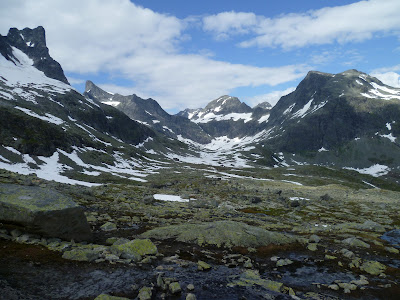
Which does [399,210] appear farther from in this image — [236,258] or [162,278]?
[162,278]

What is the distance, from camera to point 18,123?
341ft

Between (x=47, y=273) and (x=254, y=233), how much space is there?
17643mm

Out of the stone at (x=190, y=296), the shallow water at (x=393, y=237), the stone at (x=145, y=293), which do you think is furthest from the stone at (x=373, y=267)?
the stone at (x=145, y=293)

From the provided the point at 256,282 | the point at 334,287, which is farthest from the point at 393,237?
the point at 256,282

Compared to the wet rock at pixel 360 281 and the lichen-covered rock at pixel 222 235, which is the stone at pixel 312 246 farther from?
the wet rock at pixel 360 281

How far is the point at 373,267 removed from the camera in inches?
762

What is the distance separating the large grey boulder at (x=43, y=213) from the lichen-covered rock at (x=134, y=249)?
3.43 m

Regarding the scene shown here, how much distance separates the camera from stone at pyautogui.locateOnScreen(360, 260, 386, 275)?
18.7 metres

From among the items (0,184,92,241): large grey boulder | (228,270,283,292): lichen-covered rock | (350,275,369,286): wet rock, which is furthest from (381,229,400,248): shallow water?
(0,184,92,241): large grey boulder

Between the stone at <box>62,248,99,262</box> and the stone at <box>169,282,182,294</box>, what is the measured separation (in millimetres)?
5837

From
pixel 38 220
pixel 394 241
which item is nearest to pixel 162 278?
pixel 38 220

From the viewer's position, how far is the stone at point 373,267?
1866 cm

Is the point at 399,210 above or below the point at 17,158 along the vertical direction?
below

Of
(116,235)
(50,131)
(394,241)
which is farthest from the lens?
(50,131)
